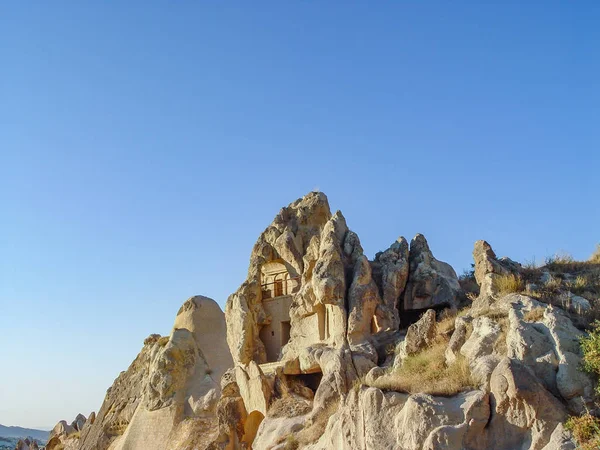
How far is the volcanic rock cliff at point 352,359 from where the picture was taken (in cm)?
1402

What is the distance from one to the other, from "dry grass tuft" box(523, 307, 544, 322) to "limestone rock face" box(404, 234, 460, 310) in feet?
26.9

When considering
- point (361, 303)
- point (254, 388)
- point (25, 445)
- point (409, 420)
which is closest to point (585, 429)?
point (409, 420)

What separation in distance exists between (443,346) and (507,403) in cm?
372

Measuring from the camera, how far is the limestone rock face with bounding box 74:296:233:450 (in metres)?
30.0

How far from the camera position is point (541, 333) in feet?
50.8

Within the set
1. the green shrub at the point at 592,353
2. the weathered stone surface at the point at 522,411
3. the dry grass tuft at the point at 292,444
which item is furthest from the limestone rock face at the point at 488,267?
the dry grass tuft at the point at 292,444

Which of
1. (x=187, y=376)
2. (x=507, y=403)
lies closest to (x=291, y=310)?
(x=187, y=376)

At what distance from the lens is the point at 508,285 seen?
60.3 ft

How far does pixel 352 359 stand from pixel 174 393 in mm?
12576

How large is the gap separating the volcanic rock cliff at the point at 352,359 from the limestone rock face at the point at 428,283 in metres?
0.05

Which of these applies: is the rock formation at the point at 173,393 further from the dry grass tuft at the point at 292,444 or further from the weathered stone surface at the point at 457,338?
the weathered stone surface at the point at 457,338

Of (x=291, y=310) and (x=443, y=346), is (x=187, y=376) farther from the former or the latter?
(x=443, y=346)

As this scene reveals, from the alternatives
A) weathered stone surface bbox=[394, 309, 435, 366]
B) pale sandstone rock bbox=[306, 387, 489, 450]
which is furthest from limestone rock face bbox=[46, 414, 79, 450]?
pale sandstone rock bbox=[306, 387, 489, 450]

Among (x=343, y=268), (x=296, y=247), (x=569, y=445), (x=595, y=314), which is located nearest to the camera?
(x=569, y=445)
